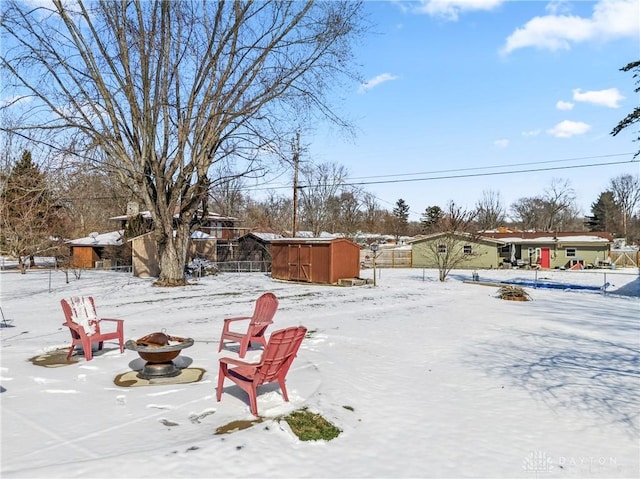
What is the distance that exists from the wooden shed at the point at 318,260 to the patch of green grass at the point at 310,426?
14.8m

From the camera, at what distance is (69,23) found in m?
16.5

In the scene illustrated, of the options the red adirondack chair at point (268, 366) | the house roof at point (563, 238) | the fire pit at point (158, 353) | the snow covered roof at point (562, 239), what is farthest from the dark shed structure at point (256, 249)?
the red adirondack chair at point (268, 366)

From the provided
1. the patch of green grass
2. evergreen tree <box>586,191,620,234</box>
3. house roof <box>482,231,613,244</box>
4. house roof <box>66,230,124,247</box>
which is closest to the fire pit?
the patch of green grass

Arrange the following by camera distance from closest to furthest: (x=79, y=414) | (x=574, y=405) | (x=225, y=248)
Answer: (x=79, y=414), (x=574, y=405), (x=225, y=248)

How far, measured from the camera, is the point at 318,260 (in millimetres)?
19734

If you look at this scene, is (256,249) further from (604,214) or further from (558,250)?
(604,214)

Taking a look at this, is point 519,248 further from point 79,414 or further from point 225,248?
point 79,414

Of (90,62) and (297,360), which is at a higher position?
(90,62)

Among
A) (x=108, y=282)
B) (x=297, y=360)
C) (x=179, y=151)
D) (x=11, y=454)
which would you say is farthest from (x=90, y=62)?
(x=11, y=454)

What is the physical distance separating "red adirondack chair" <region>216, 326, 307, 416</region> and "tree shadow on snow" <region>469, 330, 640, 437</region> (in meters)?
3.22

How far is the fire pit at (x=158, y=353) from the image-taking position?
5316 mm

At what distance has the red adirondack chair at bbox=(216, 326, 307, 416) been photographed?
444 centimetres

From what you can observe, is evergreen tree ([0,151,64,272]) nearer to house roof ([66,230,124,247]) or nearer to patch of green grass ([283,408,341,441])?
house roof ([66,230,124,247])

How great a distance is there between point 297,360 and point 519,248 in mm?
36901
